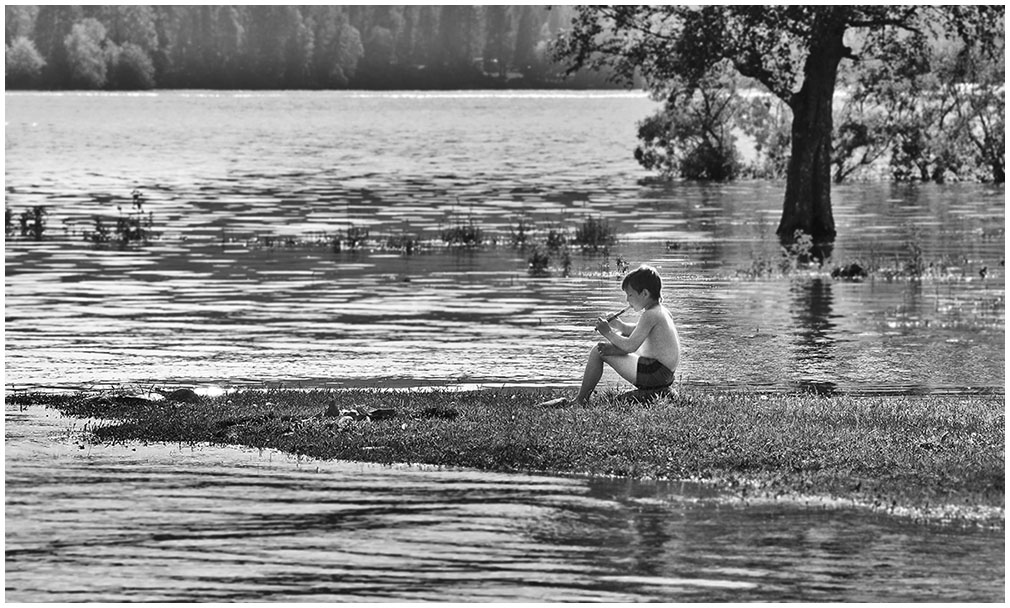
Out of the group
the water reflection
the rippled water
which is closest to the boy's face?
the rippled water

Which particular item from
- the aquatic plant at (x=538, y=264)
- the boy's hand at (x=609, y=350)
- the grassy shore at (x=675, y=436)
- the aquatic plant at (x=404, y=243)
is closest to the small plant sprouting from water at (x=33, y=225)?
the aquatic plant at (x=404, y=243)

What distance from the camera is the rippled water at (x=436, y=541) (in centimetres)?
1016

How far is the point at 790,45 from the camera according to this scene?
130ft

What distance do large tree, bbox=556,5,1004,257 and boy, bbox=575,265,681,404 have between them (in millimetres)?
21432

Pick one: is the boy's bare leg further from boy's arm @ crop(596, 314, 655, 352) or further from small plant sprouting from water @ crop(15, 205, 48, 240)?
small plant sprouting from water @ crop(15, 205, 48, 240)

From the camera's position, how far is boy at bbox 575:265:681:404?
15.3 meters

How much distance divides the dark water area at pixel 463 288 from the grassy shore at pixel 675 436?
2.99 meters

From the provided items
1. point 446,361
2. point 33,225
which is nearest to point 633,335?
point 446,361

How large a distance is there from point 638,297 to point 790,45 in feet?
83.3

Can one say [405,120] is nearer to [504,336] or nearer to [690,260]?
[690,260]

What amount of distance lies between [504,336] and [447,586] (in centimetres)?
1343

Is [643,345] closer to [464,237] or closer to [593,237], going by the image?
[593,237]

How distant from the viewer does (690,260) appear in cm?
3650

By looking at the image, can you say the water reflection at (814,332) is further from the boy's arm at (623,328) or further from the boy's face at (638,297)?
the boy's face at (638,297)
